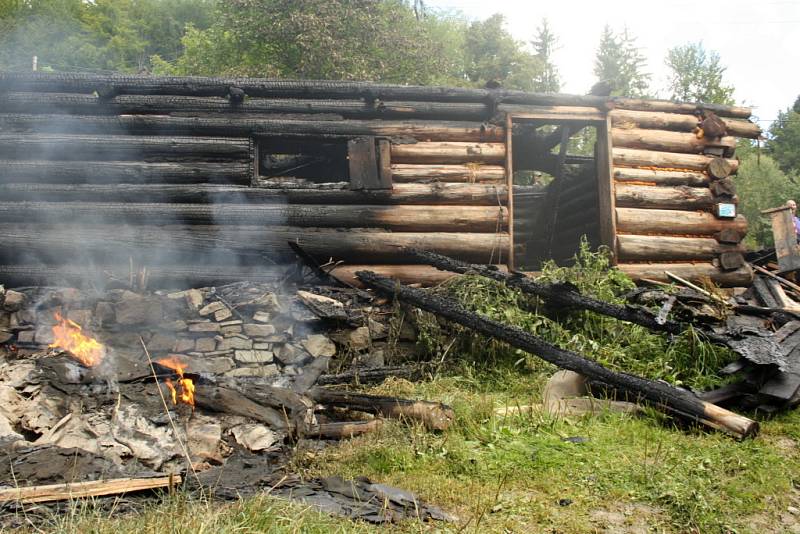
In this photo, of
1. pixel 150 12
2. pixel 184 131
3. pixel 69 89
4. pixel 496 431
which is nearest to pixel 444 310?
pixel 496 431

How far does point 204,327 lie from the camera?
730 cm

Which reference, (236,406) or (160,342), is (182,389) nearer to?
(236,406)

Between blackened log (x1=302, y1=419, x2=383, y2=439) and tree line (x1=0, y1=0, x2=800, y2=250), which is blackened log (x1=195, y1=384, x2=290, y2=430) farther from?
tree line (x1=0, y1=0, x2=800, y2=250)

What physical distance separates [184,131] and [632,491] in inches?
302

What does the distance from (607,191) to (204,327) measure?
266 inches

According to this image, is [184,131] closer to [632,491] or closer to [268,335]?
[268,335]

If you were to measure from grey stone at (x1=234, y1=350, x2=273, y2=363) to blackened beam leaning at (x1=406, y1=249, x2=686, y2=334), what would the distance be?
8.69 ft

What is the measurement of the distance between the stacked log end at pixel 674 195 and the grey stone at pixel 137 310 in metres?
6.99

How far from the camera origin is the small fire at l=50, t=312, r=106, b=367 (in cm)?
613

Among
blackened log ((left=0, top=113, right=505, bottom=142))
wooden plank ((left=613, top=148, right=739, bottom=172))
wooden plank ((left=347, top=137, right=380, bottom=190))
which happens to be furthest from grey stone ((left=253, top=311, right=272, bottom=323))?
wooden plank ((left=613, top=148, right=739, bottom=172))

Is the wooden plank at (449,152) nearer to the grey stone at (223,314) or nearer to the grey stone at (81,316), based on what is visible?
the grey stone at (223,314)

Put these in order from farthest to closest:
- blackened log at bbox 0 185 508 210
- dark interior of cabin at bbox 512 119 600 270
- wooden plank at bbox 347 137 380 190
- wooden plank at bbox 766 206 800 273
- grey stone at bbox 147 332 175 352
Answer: dark interior of cabin at bbox 512 119 600 270, wooden plank at bbox 766 206 800 273, wooden plank at bbox 347 137 380 190, blackened log at bbox 0 185 508 210, grey stone at bbox 147 332 175 352

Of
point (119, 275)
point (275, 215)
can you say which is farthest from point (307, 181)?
point (119, 275)

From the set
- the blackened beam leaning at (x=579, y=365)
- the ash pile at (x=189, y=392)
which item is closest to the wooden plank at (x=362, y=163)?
the blackened beam leaning at (x=579, y=365)
